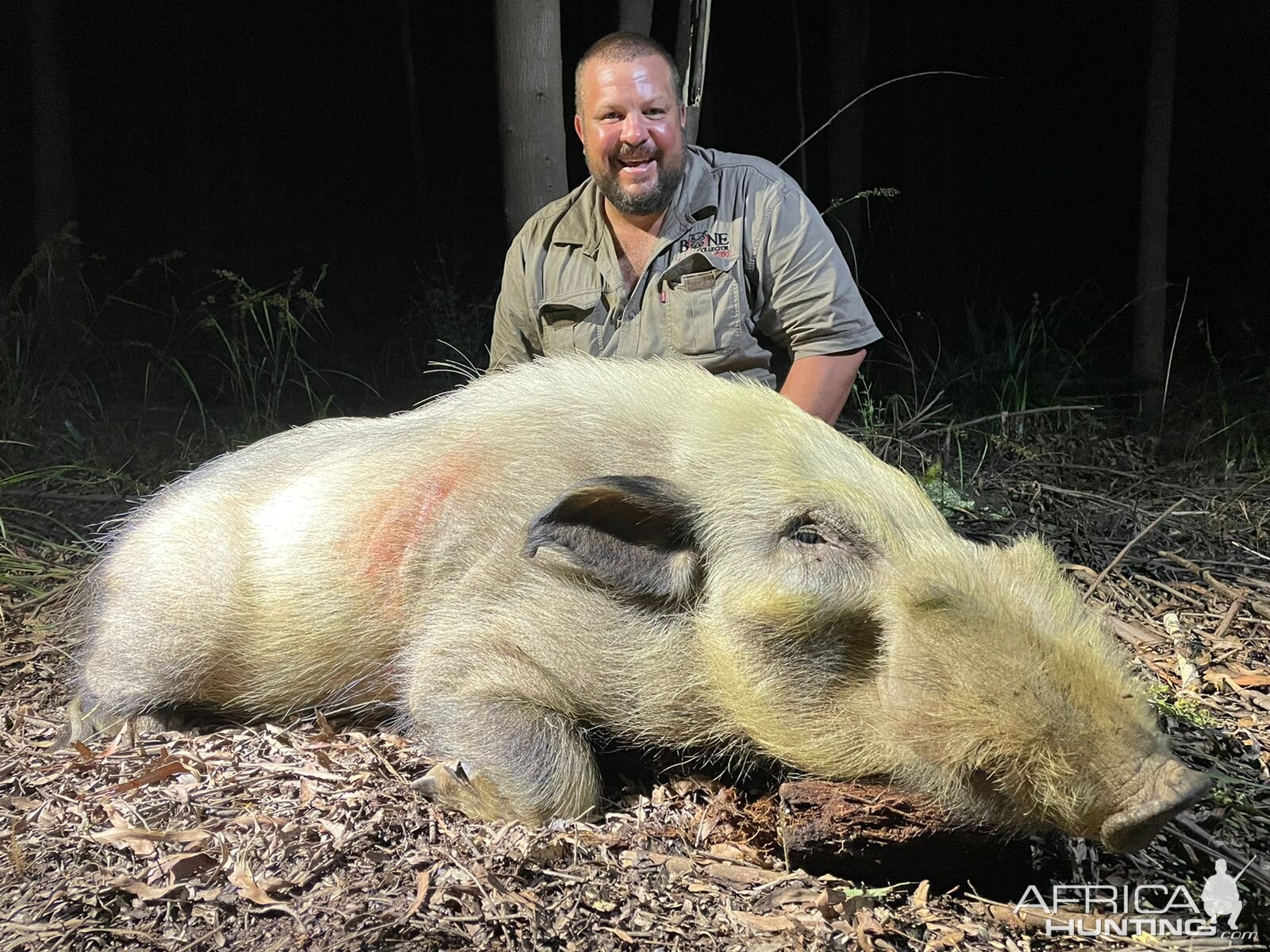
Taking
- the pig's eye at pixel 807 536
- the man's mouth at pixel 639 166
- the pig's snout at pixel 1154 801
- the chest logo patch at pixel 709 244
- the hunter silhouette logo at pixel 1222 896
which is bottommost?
the hunter silhouette logo at pixel 1222 896

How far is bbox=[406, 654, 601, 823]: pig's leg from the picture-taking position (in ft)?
7.17

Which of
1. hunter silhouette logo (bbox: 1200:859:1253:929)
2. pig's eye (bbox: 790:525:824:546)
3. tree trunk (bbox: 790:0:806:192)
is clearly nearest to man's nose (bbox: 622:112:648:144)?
pig's eye (bbox: 790:525:824:546)

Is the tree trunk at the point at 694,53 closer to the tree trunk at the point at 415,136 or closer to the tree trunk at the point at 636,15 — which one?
the tree trunk at the point at 636,15

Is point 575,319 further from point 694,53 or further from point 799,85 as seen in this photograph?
point 799,85

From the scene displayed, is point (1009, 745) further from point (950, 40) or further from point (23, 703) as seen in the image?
point (950, 40)

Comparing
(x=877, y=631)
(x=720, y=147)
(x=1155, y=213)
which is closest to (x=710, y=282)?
(x=877, y=631)

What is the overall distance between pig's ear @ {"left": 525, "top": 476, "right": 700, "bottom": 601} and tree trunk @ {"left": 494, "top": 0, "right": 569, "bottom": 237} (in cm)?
222

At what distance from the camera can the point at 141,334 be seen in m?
6.39

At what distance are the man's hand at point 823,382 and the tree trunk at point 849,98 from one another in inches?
122

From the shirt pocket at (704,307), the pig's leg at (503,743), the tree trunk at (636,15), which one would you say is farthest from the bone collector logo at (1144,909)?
the tree trunk at (636,15)

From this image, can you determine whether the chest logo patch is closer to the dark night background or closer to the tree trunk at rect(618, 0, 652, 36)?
the tree trunk at rect(618, 0, 652, 36)

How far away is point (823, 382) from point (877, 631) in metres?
1.59

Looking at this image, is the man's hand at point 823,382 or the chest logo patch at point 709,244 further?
the chest logo patch at point 709,244

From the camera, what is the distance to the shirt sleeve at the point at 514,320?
12.5 feet
